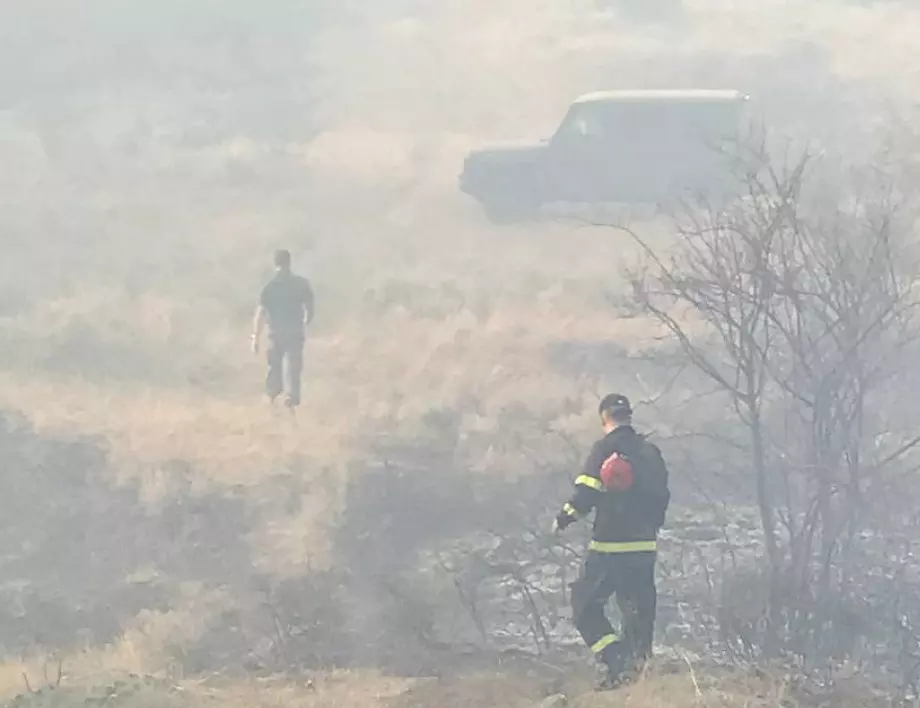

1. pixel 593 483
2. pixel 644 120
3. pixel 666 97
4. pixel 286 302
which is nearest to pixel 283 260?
pixel 286 302

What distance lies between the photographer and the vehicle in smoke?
17.1m

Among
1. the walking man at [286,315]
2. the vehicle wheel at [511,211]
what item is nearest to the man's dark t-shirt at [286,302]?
the walking man at [286,315]

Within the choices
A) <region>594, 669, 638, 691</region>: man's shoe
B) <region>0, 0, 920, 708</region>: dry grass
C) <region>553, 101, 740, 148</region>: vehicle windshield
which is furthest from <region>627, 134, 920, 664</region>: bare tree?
<region>553, 101, 740, 148</region>: vehicle windshield

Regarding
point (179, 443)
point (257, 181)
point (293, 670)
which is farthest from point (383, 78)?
point (293, 670)

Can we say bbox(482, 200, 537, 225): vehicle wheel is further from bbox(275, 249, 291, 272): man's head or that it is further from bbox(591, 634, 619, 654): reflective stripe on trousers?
bbox(591, 634, 619, 654): reflective stripe on trousers

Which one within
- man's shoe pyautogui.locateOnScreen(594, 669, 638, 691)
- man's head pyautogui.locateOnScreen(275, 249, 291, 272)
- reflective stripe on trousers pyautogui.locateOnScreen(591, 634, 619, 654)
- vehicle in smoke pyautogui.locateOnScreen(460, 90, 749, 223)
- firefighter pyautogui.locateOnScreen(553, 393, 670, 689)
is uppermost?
vehicle in smoke pyautogui.locateOnScreen(460, 90, 749, 223)

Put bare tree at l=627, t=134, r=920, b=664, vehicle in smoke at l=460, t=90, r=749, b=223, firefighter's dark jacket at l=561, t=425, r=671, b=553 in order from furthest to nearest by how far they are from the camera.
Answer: vehicle in smoke at l=460, t=90, r=749, b=223 → bare tree at l=627, t=134, r=920, b=664 → firefighter's dark jacket at l=561, t=425, r=671, b=553

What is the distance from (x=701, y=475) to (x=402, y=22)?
2047 cm

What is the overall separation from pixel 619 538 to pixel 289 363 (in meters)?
5.57

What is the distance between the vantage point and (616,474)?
5355 mm

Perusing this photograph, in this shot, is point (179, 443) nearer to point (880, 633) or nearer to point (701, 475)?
point (701, 475)

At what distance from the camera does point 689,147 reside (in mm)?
17141

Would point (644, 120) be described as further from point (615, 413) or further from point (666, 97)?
point (615, 413)

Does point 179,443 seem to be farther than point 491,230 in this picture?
No
